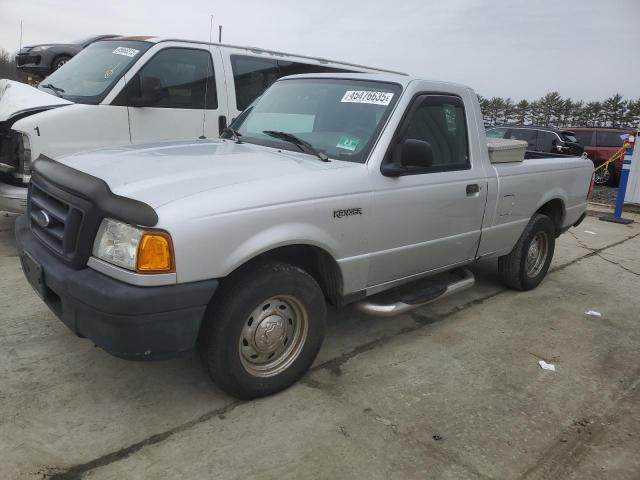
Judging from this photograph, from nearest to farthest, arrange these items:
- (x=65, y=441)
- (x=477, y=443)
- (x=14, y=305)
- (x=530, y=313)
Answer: (x=65, y=441) → (x=477, y=443) → (x=14, y=305) → (x=530, y=313)

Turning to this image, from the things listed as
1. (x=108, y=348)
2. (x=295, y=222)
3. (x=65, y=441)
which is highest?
(x=295, y=222)

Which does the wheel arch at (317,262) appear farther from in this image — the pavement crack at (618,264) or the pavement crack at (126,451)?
the pavement crack at (618,264)

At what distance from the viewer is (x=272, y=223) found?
2678mm

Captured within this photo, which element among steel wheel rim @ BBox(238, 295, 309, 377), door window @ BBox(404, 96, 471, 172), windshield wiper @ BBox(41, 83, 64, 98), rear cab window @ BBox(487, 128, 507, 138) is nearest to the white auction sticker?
door window @ BBox(404, 96, 471, 172)

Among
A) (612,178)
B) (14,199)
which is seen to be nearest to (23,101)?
(14,199)

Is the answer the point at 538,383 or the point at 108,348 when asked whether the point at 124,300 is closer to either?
the point at 108,348

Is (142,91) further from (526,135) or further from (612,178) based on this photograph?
(612,178)

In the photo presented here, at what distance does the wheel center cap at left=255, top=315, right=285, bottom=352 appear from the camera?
2.84 metres

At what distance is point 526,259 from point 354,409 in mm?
2862

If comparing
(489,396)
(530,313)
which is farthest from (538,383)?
(530,313)

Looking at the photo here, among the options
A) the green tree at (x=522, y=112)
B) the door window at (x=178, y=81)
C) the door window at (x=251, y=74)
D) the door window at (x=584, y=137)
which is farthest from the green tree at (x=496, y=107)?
the door window at (x=178, y=81)

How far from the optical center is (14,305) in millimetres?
4000

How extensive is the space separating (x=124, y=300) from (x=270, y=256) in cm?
87

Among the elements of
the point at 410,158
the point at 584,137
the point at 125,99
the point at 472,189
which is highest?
the point at 584,137
